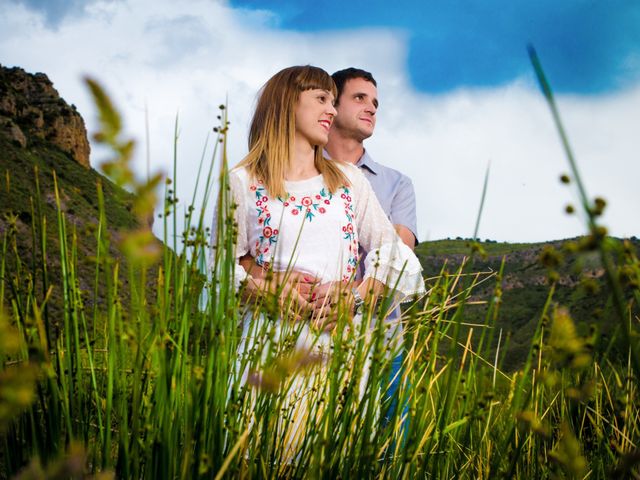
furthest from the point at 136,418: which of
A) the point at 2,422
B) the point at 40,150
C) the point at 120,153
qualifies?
the point at 40,150

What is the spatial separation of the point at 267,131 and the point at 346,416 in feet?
5.34

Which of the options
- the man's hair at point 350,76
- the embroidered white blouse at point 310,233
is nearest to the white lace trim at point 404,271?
the embroidered white blouse at point 310,233

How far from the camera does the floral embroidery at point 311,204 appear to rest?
2639 millimetres

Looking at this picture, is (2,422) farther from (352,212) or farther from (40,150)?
(40,150)

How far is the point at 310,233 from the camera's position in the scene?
2602 millimetres

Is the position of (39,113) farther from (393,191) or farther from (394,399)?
(394,399)

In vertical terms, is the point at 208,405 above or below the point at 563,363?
below

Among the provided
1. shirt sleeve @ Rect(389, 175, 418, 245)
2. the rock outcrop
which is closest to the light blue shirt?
shirt sleeve @ Rect(389, 175, 418, 245)

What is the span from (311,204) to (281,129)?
1.27 ft

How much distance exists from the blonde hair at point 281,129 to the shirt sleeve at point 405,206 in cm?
114

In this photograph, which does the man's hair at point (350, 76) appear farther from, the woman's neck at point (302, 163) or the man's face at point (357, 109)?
the woman's neck at point (302, 163)

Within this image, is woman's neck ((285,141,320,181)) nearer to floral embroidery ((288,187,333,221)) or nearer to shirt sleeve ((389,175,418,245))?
floral embroidery ((288,187,333,221))

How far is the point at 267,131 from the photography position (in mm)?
2848

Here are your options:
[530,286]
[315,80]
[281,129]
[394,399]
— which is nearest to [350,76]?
[315,80]
